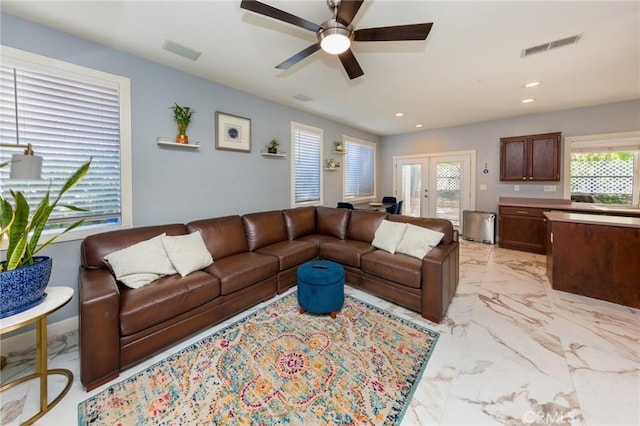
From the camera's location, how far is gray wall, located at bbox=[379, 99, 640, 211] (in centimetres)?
435

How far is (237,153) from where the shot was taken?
3707mm

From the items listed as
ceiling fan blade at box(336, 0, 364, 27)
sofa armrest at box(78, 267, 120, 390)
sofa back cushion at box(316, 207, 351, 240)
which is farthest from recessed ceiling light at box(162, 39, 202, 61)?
sofa back cushion at box(316, 207, 351, 240)

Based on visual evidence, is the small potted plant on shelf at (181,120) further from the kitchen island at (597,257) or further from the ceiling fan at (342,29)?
the kitchen island at (597,257)

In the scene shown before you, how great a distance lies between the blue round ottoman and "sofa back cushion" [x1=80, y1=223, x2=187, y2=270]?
1616 millimetres

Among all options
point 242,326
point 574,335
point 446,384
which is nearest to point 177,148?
point 242,326

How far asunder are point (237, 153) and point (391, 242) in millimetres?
2530

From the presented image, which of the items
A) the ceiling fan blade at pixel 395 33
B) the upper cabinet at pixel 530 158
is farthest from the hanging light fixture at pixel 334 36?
the upper cabinet at pixel 530 158

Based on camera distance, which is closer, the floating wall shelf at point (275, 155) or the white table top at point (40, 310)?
the white table top at point (40, 310)

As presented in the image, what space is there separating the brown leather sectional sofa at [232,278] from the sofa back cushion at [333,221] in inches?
0.7

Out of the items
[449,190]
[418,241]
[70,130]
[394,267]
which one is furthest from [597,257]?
[70,130]

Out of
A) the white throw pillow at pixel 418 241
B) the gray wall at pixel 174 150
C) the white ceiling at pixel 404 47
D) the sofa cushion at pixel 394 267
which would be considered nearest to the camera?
the white ceiling at pixel 404 47

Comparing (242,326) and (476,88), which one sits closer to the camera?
(242,326)

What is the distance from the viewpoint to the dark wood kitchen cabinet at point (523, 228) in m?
4.63

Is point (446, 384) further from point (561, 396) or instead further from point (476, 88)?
point (476, 88)
